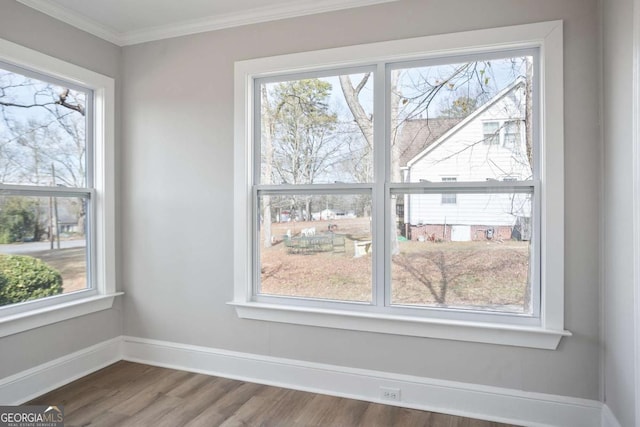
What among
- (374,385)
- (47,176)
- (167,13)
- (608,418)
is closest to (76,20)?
(167,13)

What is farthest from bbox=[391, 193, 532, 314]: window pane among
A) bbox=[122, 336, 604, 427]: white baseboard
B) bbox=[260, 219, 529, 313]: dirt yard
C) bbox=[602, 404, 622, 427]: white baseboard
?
bbox=[602, 404, 622, 427]: white baseboard

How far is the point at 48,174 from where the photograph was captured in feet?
9.23

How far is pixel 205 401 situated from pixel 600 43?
321 centimetres

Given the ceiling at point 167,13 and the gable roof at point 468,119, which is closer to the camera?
the gable roof at point 468,119

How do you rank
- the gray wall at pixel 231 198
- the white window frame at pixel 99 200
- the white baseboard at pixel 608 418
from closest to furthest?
the white baseboard at pixel 608 418 → the gray wall at pixel 231 198 → the white window frame at pixel 99 200

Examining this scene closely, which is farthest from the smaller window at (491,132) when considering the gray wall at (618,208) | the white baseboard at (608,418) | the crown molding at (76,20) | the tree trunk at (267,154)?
the crown molding at (76,20)

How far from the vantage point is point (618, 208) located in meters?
1.97

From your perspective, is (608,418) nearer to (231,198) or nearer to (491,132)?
(491,132)

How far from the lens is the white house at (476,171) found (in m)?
2.41

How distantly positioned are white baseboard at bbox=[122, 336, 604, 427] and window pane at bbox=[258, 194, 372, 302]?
20.5 inches

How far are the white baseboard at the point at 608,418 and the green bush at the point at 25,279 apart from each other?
3.62 m

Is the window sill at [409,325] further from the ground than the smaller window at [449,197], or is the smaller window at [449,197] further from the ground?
the smaller window at [449,197]

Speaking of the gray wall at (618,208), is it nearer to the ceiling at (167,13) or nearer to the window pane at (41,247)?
the ceiling at (167,13)

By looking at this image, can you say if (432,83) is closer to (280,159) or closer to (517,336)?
(280,159)
